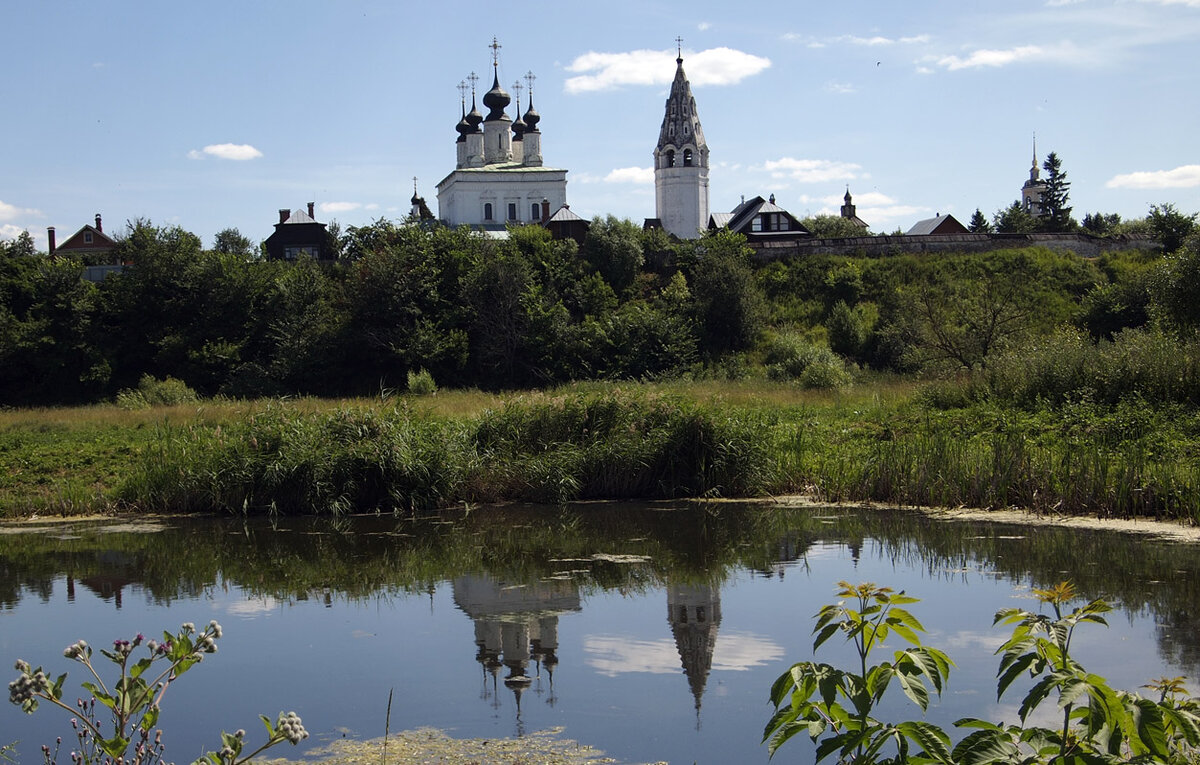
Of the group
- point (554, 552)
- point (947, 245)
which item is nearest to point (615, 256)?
point (947, 245)

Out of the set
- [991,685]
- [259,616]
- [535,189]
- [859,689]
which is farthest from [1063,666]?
[535,189]

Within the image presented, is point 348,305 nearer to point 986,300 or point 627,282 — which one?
point 627,282

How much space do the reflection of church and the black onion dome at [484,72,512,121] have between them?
203ft

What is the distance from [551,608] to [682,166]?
55.2 m

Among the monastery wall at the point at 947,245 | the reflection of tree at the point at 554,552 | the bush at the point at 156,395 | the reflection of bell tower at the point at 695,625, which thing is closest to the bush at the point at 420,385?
the bush at the point at 156,395

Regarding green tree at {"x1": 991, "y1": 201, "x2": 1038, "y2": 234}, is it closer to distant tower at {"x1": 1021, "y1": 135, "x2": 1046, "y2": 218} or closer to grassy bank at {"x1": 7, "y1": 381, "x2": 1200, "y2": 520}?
distant tower at {"x1": 1021, "y1": 135, "x2": 1046, "y2": 218}

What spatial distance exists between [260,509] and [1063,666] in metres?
13.0

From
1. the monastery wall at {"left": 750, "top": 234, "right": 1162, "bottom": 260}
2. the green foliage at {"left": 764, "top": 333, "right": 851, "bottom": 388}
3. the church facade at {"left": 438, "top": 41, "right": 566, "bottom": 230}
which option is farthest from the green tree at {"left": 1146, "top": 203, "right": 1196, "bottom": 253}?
the church facade at {"left": 438, "top": 41, "right": 566, "bottom": 230}

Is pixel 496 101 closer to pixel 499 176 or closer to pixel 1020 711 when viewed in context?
pixel 499 176

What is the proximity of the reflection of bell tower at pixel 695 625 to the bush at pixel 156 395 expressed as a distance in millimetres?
22673

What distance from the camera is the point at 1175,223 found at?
46344mm

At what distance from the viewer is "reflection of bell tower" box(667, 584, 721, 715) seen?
7570 mm

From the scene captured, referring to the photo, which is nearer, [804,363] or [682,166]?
[804,363]

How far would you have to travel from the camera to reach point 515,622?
29.8 feet
